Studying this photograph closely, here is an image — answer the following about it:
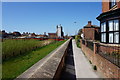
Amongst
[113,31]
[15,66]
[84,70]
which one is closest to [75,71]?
[84,70]

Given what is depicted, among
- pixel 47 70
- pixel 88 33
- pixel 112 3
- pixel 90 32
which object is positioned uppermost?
pixel 112 3

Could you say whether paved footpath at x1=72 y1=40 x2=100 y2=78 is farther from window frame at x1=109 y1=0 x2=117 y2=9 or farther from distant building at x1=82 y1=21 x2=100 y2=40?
distant building at x1=82 y1=21 x2=100 y2=40

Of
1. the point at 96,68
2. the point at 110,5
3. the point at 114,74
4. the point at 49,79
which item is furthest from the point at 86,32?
the point at 49,79

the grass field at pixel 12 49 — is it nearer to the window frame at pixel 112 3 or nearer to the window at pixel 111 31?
the window at pixel 111 31

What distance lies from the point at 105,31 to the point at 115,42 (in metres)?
1.60

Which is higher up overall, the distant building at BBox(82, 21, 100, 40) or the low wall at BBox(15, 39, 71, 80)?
the distant building at BBox(82, 21, 100, 40)

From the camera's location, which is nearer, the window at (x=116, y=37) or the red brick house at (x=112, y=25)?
the red brick house at (x=112, y=25)

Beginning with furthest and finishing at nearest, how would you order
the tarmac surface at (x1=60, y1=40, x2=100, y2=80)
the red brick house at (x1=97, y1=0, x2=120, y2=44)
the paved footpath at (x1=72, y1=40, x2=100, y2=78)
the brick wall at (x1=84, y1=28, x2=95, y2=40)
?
the brick wall at (x1=84, y1=28, x2=95, y2=40) < the red brick house at (x1=97, y1=0, x2=120, y2=44) < the paved footpath at (x1=72, y1=40, x2=100, y2=78) < the tarmac surface at (x1=60, y1=40, x2=100, y2=80)

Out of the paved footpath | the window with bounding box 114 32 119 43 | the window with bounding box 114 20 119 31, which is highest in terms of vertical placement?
the window with bounding box 114 20 119 31

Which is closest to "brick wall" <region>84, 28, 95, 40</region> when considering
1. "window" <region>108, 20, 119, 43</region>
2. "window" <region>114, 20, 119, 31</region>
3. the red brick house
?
the red brick house

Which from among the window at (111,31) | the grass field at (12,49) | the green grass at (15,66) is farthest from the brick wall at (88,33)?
the green grass at (15,66)

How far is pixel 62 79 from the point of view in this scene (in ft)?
10.4

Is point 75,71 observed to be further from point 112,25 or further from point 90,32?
point 90,32

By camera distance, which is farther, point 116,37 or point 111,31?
point 111,31
